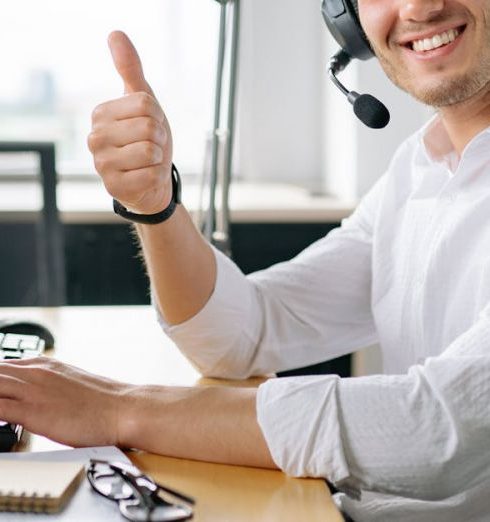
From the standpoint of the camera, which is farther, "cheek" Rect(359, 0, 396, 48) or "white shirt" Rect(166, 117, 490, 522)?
"cheek" Rect(359, 0, 396, 48)

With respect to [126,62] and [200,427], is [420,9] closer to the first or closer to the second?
[126,62]

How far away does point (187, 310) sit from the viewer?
1.28 m

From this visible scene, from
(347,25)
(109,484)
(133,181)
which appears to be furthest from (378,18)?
(109,484)

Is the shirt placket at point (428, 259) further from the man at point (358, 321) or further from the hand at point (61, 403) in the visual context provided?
the hand at point (61, 403)

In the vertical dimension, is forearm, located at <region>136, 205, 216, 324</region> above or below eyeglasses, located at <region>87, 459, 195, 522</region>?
above

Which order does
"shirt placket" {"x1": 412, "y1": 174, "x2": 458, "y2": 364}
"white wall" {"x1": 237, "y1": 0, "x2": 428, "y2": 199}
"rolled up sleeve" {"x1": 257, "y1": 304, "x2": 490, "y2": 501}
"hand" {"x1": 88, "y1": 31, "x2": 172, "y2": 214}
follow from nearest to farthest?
1. "rolled up sleeve" {"x1": 257, "y1": 304, "x2": 490, "y2": 501}
2. "hand" {"x1": 88, "y1": 31, "x2": 172, "y2": 214}
3. "shirt placket" {"x1": 412, "y1": 174, "x2": 458, "y2": 364}
4. "white wall" {"x1": 237, "y1": 0, "x2": 428, "y2": 199}

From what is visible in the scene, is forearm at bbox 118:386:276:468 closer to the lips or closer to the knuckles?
the knuckles

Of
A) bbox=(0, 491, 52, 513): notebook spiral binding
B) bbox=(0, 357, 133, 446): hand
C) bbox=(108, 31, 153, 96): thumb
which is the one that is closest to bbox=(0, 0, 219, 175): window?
bbox=(108, 31, 153, 96): thumb

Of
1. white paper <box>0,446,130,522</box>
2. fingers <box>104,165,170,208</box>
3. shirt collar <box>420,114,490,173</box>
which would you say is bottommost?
white paper <box>0,446,130,522</box>

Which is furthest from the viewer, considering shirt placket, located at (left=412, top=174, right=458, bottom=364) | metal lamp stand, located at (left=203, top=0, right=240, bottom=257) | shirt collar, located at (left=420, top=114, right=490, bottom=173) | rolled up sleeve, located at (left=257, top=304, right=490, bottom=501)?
metal lamp stand, located at (left=203, top=0, right=240, bottom=257)

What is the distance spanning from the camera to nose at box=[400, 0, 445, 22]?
4.28 feet

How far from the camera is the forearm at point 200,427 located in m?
0.92

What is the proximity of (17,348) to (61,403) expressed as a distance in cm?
20

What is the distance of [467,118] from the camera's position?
4.24 feet
